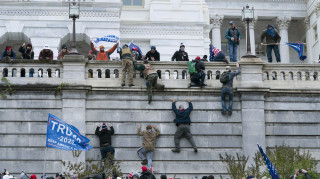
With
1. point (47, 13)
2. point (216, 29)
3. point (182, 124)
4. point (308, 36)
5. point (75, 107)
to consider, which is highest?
point (216, 29)

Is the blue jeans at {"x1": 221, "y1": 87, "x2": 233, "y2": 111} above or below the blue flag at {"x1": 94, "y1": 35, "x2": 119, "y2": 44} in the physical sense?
below

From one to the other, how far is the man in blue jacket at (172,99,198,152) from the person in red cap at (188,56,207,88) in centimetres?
105

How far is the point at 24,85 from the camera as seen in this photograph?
35.8 m

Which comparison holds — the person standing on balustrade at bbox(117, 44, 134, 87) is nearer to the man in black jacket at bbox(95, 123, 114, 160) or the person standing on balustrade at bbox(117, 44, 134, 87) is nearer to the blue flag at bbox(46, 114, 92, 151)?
the man in black jacket at bbox(95, 123, 114, 160)

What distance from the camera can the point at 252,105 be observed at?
3644 cm

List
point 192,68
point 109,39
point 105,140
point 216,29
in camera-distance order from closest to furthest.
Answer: point 105,140
point 192,68
point 109,39
point 216,29

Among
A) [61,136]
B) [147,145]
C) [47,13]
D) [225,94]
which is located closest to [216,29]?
[47,13]

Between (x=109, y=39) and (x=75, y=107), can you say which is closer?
(x=75, y=107)

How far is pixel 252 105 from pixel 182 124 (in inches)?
120

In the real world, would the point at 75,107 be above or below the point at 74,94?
below

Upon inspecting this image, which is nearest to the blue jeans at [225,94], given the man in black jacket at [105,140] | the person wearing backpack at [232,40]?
the person wearing backpack at [232,40]

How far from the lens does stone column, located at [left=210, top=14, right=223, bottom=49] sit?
7264 cm

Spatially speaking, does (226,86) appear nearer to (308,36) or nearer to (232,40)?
(232,40)

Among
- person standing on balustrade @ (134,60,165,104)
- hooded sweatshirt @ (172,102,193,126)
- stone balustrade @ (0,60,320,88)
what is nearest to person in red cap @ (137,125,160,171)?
hooded sweatshirt @ (172,102,193,126)
